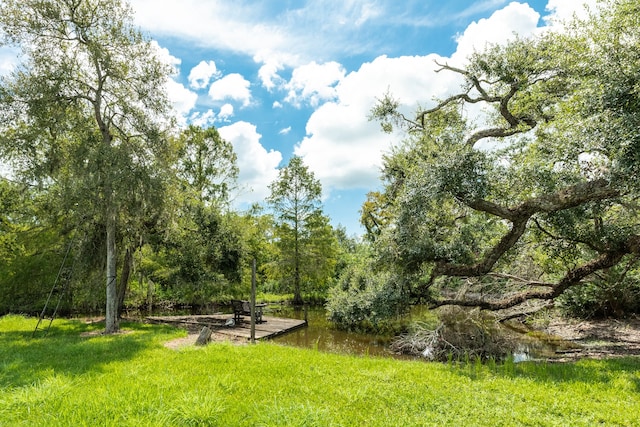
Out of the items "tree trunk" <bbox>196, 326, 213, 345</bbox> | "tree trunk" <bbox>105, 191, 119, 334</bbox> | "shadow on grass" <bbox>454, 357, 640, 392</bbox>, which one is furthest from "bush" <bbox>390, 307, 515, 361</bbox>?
"tree trunk" <bbox>105, 191, 119, 334</bbox>

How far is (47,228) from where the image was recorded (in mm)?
13922

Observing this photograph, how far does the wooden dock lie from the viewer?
38.6 ft

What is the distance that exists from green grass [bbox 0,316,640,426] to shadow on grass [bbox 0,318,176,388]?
0.05 metres

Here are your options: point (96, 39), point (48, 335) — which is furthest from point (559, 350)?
point (96, 39)

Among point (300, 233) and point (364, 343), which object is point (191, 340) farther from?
point (300, 233)

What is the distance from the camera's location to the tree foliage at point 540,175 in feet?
19.2

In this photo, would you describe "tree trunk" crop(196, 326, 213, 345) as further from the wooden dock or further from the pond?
the pond

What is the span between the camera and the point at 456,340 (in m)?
10.4

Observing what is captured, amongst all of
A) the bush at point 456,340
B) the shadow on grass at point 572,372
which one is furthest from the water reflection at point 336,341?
the shadow on grass at point 572,372

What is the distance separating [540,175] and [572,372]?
382cm

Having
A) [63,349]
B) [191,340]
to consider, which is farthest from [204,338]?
[63,349]

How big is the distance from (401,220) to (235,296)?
12.7 m

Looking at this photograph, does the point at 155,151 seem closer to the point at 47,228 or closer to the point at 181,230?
the point at 181,230

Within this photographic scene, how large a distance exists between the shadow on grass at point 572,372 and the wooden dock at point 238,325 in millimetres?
6857
